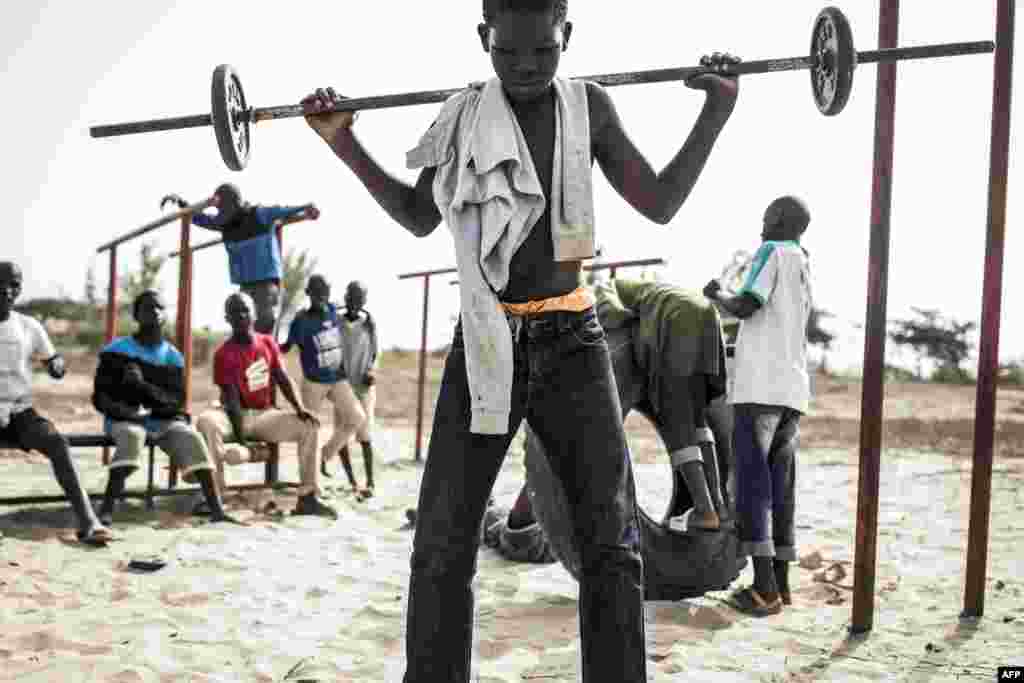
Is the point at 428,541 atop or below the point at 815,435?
atop

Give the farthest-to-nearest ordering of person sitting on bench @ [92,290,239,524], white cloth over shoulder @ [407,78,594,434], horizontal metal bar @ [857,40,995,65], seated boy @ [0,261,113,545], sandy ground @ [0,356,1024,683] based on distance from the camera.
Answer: person sitting on bench @ [92,290,239,524], seated boy @ [0,261,113,545], sandy ground @ [0,356,1024,683], horizontal metal bar @ [857,40,995,65], white cloth over shoulder @ [407,78,594,434]

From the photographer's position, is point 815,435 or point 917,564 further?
point 815,435

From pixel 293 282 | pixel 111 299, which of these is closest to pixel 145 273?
pixel 293 282

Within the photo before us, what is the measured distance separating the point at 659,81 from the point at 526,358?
0.89 meters

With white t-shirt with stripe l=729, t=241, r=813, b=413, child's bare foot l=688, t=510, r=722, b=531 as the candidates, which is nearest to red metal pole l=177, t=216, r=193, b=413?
child's bare foot l=688, t=510, r=722, b=531

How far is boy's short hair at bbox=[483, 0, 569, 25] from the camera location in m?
2.25

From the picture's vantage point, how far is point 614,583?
88.5 inches

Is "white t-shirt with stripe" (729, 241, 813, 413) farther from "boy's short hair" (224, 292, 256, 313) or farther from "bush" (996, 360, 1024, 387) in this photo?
"bush" (996, 360, 1024, 387)

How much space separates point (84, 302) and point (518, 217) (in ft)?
110

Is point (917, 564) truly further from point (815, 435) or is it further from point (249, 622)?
point (815, 435)

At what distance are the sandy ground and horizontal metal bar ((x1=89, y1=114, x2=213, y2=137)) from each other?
1.87m

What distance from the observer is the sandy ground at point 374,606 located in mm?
3502

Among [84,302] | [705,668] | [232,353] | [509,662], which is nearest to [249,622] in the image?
[509,662]

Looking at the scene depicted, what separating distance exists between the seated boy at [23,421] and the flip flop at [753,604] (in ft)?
12.1
